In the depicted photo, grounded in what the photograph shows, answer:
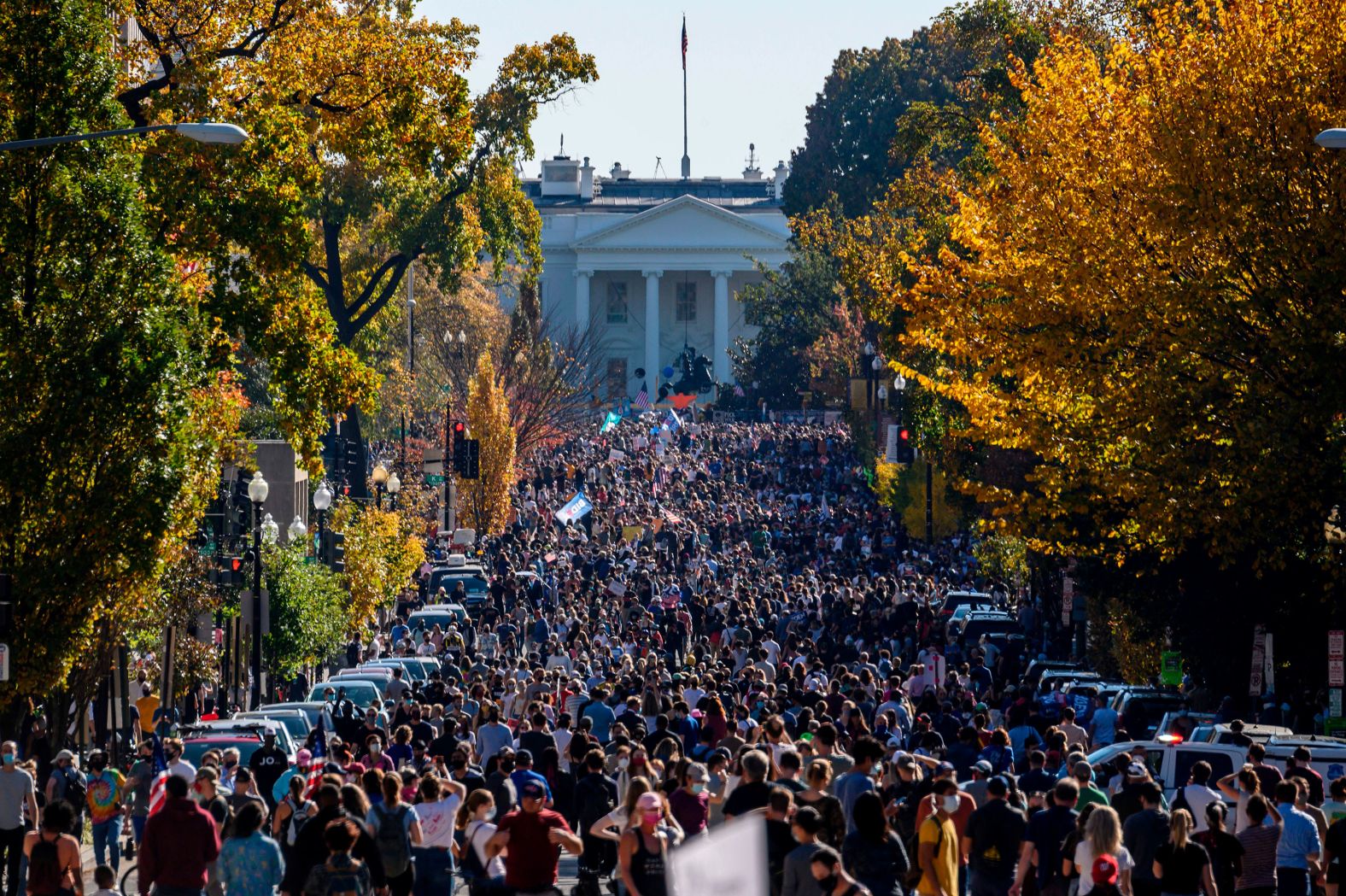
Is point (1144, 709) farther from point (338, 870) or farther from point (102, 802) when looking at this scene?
point (338, 870)

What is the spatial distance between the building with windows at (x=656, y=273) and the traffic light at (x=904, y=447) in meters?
88.9

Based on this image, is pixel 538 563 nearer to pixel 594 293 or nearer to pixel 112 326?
pixel 112 326

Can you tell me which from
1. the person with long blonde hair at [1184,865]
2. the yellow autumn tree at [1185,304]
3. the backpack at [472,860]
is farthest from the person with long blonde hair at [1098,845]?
the yellow autumn tree at [1185,304]

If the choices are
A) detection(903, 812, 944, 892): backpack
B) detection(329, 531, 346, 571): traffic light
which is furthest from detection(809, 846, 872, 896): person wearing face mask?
detection(329, 531, 346, 571): traffic light

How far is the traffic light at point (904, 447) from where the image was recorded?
169 ft

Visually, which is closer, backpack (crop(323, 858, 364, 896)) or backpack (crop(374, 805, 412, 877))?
backpack (crop(323, 858, 364, 896))

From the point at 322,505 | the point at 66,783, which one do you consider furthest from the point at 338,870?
the point at 322,505

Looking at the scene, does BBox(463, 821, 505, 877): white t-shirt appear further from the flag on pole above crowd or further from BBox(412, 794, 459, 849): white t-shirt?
the flag on pole above crowd

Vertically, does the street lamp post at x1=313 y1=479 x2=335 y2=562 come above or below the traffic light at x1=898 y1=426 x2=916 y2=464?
below

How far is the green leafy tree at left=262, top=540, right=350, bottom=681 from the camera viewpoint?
34719 mm

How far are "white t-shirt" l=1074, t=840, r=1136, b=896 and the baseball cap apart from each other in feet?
1.38

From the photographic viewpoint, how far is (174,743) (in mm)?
18938

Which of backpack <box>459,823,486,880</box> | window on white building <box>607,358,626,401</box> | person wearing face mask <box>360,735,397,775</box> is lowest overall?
person wearing face mask <box>360,735,397,775</box>

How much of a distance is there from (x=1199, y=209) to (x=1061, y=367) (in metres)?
3.14
